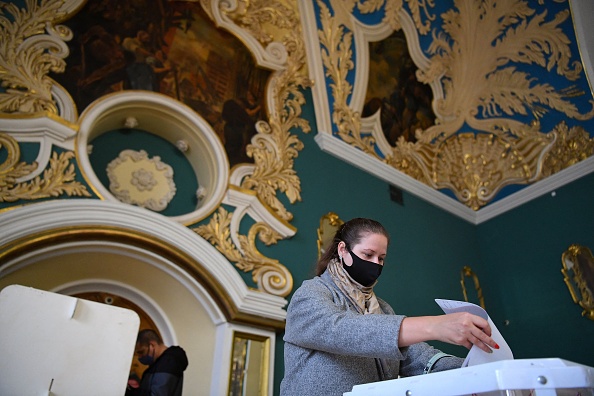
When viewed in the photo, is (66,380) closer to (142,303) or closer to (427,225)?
(142,303)

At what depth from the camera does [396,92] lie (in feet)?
24.0

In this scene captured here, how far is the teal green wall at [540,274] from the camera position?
20.7 feet

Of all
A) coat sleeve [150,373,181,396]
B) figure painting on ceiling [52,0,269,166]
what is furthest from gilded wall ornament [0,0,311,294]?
coat sleeve [150,373,181,396]

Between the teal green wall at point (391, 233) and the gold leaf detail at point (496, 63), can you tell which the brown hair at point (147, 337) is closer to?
the teal green wall at point (391, 233)

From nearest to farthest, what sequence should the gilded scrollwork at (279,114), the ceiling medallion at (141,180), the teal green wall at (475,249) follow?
the ceiling medallion at (141,180)
the gilded scrollwork at (279,114)
the teal green wall at (475,249)

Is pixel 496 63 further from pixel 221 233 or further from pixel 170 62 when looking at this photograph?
pixel 221 233

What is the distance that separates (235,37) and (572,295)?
512 cm

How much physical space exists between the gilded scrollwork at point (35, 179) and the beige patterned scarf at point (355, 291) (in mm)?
2544

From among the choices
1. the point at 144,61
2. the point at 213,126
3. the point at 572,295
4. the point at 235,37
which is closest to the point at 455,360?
the point at 213,126

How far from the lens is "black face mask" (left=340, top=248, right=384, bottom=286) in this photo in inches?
85.2

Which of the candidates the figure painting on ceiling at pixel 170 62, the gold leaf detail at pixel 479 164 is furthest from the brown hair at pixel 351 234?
the gold leaf detail at pixel 479 164

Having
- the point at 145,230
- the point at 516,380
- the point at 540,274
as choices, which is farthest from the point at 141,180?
the point at 540,274

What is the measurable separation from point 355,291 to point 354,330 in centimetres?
49

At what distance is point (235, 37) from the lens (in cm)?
580
